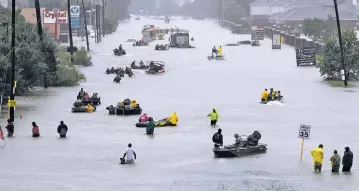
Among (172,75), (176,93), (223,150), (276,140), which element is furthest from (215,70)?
(223,150)

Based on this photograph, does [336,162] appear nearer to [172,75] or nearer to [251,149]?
[251,149]

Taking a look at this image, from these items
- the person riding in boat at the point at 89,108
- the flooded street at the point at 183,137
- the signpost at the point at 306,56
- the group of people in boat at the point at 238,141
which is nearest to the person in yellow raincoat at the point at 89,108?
the person riding in boat at the point at 89,108

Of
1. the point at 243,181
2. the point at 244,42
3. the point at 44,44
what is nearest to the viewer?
the point at 243,181

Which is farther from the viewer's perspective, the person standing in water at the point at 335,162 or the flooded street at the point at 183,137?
the person standing in water at the point at 335,162

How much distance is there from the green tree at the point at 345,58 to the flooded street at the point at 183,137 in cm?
268

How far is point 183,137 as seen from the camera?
5516 centimetres

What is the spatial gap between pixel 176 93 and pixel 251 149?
37.1 metres

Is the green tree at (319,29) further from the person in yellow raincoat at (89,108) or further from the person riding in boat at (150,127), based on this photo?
the person riding in boat at (150,127)

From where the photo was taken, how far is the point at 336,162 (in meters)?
42.9

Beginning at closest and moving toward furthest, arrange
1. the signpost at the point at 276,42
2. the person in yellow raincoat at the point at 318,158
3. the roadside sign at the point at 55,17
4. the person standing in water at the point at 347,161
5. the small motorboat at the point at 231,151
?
1. the person standing in water at the point at 347,161
2. the person in yellow raincoat at the point at 318,158
3. the small motorboat at the point at 231,151
4. the roadside sign at the point at 55,17
5. the signpost at the point at 276,42

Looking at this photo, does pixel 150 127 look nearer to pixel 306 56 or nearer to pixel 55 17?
pixel 306 56

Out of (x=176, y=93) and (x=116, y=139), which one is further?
(x=176, y=93)

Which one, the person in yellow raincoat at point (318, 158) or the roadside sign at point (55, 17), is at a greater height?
the roadside sign at point (55, 17)

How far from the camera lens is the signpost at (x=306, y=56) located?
117m
